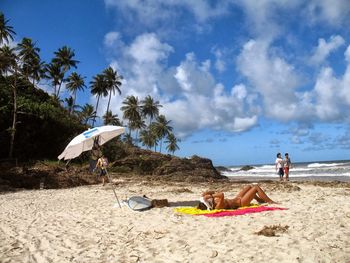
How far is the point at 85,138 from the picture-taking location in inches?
374

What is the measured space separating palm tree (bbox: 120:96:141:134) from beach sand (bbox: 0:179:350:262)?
55359 mm

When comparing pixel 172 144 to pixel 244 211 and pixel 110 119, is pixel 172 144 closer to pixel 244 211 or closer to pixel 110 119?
pixel 110 119

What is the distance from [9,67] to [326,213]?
77.1 ft

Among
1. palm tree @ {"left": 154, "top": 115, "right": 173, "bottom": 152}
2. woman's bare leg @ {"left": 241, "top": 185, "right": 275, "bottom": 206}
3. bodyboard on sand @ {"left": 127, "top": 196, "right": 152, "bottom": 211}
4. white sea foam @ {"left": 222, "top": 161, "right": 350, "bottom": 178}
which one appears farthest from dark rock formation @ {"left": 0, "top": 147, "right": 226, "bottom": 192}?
palm tree @ {"left": 154, "top": 115, "right": 173, "bottom": 152}

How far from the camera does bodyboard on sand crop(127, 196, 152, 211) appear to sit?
9.59 meters

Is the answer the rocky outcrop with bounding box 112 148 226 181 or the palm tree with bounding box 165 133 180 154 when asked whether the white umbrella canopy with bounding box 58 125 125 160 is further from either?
the palm tree with bounding box 165 133 180 154

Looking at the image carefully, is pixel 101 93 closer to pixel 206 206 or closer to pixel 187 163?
pixel 187 163

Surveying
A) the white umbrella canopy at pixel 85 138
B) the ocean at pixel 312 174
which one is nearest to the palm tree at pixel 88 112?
the ocean at pixel 312 174

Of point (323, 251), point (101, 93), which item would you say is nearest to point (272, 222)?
point (323, 251)

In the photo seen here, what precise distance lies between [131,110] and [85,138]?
2199 inches

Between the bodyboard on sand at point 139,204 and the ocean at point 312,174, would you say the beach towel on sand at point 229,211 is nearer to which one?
the bodyboard on sand at point 139,204

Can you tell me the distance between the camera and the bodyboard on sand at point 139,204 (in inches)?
378

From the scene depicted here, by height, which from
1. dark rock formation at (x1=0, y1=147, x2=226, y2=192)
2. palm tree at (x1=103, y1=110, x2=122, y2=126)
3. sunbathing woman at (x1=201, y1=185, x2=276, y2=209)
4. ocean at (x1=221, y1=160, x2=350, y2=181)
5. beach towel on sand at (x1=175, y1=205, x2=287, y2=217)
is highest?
palm tree at (x1=103, y1=110, x2=122, y2=126)

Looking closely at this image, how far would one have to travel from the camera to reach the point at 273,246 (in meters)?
5.35
